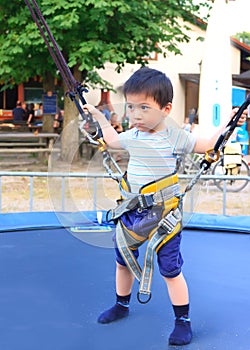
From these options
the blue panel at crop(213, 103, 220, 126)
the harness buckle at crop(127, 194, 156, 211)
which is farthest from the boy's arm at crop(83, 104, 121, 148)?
the blue panel at crop(213, 103, 220, 126)

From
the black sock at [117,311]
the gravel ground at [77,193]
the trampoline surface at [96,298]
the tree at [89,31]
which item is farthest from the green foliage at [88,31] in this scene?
the black sock at [117,311]

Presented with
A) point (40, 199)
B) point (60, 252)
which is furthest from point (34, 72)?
point (60, 252)

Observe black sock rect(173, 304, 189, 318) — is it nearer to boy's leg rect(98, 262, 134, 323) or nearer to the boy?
the boy

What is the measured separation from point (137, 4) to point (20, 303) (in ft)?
21.1

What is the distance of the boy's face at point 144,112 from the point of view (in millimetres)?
1773

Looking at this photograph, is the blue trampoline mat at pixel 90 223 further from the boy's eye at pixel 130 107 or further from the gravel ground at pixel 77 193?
the boy's eye at pixel 130 107

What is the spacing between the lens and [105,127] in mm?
2018

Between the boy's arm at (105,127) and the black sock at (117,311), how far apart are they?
54cm

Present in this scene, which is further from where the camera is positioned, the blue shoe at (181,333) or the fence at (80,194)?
the fence at (80,194)

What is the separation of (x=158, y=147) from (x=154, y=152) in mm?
21

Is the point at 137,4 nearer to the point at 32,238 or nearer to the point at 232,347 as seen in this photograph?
the point at 32,238

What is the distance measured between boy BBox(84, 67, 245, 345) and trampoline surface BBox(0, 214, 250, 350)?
91 mm

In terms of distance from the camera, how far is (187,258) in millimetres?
2738

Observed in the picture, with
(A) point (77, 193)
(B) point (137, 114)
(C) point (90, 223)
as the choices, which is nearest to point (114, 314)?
(B) point (137, 114)
